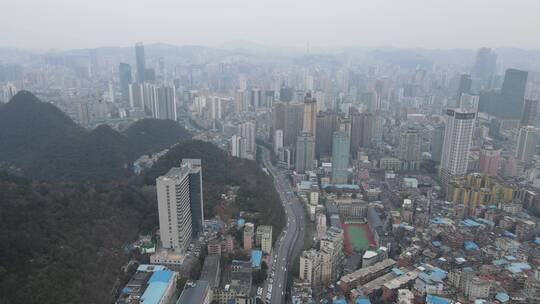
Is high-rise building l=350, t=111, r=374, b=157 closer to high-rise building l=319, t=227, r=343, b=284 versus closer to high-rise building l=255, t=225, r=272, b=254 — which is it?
high-rise building l=319, t=227, r=343, b=284

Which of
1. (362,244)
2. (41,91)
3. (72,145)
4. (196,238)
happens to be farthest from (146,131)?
(41,91)

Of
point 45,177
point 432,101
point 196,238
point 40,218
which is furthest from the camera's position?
point 432,101

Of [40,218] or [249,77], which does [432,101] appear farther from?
[40,218]

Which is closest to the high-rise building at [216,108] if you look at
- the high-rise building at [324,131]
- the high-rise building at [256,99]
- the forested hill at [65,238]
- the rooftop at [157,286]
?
the high-rise building at [256,99]

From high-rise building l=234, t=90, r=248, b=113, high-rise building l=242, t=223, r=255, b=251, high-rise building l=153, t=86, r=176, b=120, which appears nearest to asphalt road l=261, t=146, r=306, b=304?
high-rise building l=242, t=223, r=255, b=251

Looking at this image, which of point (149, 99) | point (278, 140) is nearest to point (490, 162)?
point (278, 140)
